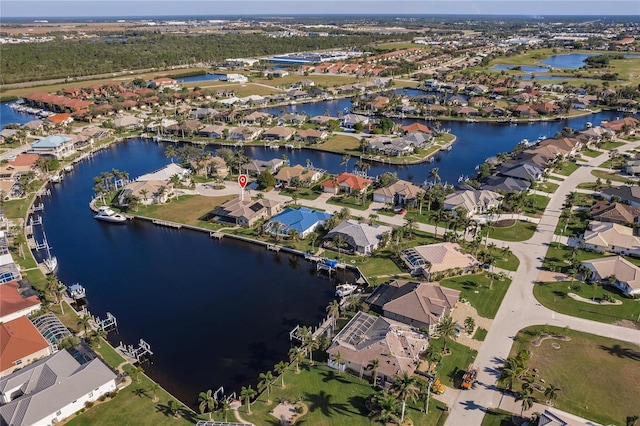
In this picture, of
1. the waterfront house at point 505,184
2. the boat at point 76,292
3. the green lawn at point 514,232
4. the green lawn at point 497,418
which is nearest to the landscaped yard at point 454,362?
the green lawn at point 497,418

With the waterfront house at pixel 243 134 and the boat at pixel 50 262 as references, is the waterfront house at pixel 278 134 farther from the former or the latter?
the boat at pixel 50 262

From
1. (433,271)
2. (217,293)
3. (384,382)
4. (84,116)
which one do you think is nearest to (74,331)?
(217,293)

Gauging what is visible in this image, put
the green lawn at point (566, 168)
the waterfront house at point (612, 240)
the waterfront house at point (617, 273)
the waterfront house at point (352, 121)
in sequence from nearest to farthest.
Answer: the waterfront house at point (617, 273), the waterfront house at point (612, 240), the green lawn at point (566, 168), the waterfront house at point (352, 121)

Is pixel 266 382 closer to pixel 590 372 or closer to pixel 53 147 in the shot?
pixel 590 372

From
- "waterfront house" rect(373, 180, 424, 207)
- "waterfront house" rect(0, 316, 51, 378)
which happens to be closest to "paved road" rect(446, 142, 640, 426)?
"waterfront house" rect(373, 180, 424, 207)

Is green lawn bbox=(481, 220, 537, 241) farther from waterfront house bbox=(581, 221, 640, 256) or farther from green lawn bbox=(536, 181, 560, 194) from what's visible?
green lawn bbox=(536, 181, 560, 194)

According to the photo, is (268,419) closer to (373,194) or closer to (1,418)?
(1,418)

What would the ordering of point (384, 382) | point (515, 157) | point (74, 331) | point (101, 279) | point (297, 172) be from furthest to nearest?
point (515, 157) < point (297, 172) < point (101, 279) < point (74, 331) < point (384, 382)
